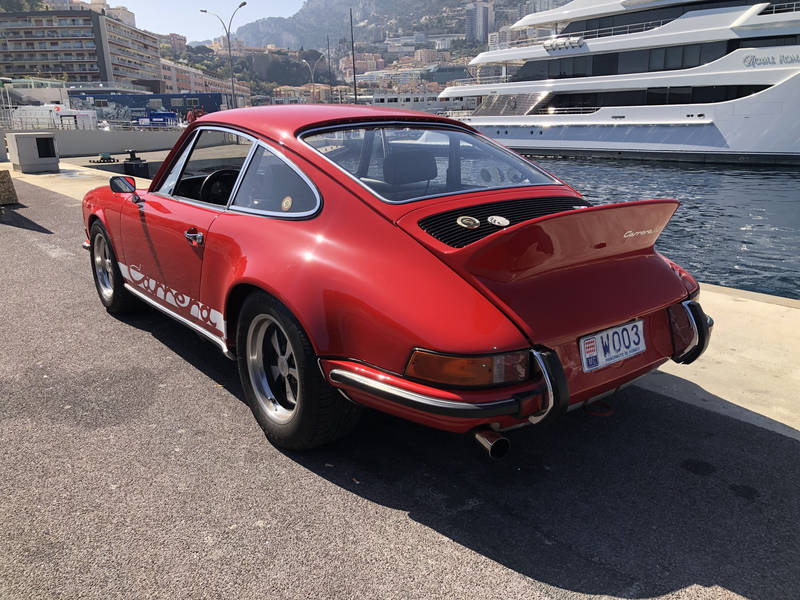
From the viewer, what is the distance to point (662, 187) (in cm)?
2130

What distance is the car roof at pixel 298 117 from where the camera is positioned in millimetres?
3123

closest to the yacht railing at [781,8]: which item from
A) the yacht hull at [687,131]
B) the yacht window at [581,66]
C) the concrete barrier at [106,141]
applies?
the yacht hull at [687,131]

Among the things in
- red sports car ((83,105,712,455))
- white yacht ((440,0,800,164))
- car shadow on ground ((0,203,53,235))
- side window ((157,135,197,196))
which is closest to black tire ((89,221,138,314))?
side window ((157,135,197,196))

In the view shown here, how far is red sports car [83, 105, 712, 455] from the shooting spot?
7.34ft

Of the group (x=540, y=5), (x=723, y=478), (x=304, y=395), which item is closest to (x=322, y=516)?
(x=304, y=395)

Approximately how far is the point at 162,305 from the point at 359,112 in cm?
172

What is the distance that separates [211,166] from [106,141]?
3470 cm

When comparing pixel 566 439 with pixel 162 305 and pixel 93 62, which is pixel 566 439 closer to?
pixel 162 305

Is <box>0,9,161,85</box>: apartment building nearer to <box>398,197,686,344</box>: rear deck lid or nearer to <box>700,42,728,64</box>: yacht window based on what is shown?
<box>700,42,728,64</box>: yacht window

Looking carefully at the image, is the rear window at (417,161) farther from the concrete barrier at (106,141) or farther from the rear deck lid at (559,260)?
the concrete barrier at (106,141)

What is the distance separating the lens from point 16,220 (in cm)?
953

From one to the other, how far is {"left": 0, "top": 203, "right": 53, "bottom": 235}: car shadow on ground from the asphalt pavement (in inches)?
239

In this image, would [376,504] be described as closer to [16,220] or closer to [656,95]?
[16,220]

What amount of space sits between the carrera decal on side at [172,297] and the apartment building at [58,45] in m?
139
